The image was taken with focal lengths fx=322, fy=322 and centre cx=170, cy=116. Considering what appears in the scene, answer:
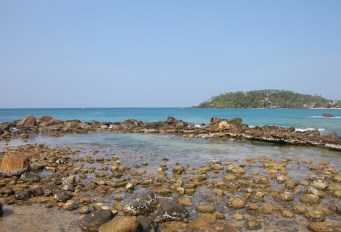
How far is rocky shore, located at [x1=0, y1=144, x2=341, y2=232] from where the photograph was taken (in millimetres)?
10383

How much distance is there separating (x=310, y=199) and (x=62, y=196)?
9.86 m

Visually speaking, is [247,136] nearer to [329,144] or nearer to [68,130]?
[329,144]

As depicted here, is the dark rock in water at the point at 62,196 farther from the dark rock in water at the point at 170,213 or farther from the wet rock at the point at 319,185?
the wet rock at the point at 319,185

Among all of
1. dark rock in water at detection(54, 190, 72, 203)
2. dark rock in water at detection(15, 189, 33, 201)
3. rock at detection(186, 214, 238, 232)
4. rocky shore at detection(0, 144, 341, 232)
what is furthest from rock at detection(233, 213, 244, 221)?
dark rock in water at detection(15, 189, 33, 201)

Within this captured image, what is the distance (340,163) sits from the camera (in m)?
21.6

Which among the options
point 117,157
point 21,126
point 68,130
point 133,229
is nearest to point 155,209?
point 133,229

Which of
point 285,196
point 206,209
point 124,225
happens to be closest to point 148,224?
point 124,225

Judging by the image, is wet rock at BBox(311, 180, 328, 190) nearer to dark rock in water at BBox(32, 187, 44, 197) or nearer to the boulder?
the boulder

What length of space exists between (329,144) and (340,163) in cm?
797

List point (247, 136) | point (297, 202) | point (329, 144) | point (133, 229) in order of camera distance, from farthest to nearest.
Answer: point (247, 136)
point (329, 144)
point (297, 202)
point (133, 229)

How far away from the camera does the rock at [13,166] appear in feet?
55.2

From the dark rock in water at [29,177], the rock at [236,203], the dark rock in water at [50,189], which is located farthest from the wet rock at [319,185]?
the dark rock in water at [29,177]

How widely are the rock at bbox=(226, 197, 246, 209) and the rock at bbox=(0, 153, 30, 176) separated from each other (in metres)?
11.2

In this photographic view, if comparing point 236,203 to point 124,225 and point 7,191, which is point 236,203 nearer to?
point 124,225
